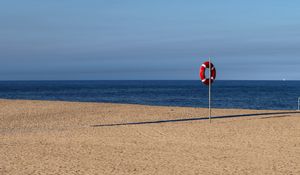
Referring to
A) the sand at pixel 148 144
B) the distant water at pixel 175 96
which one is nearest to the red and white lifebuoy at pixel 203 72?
the sand at pixel 148 144

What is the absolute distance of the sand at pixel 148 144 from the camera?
877 centimetres

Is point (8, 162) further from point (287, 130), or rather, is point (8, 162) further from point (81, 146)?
point (287, 130)

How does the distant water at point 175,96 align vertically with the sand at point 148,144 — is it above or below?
below

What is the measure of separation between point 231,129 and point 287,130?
167 cm

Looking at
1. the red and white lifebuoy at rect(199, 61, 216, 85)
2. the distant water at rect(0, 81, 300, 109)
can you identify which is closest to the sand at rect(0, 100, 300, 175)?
the red and white lifebuoy at rect(199, 61, 216, 85)

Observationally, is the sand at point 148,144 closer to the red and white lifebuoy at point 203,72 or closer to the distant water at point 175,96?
the red and white lifebuoy at point 203,72

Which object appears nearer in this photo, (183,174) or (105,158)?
(183,174)

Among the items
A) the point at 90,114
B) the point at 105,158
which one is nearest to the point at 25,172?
the point at 105,158

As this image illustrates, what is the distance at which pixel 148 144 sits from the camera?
38.3 ft

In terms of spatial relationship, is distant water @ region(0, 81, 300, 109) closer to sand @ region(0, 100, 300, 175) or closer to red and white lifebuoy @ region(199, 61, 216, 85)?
sand @ region(0, 100, 300, 175)

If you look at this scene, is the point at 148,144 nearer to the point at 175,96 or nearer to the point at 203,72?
the point at 203,72

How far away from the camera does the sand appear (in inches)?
345

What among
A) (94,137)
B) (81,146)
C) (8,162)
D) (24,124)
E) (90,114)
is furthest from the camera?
(90,114)

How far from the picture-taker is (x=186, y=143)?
11859mm
